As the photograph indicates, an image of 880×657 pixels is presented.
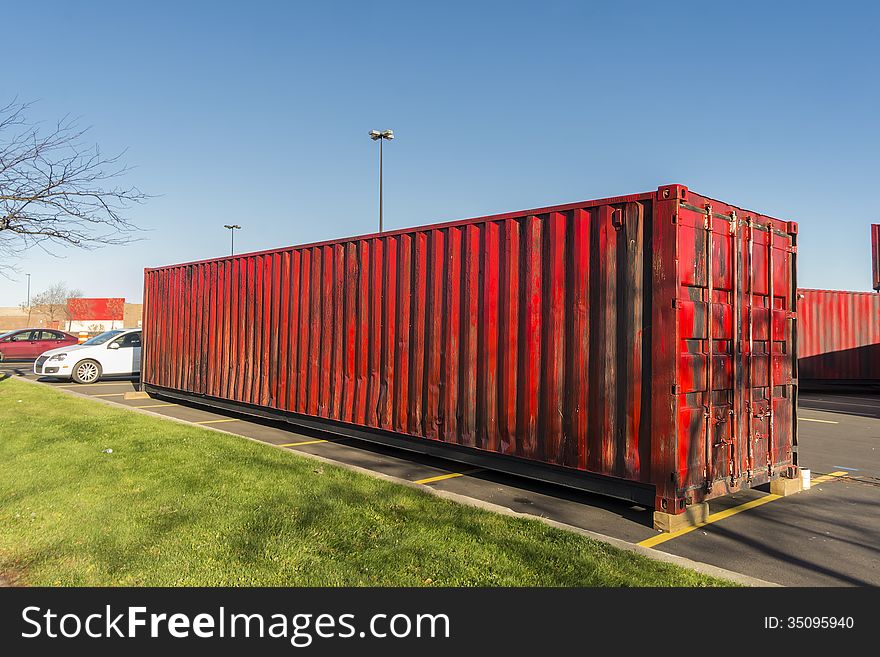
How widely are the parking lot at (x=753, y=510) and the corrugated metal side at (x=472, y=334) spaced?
1.58ft

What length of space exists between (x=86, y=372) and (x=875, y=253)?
30777 millimetres

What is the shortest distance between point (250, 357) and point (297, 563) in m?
7.50

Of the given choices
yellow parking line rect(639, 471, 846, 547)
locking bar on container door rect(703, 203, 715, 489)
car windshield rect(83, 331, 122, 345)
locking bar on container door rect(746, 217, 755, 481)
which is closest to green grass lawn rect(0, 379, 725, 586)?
yellow parking line rect(639, 471, 846, 547)

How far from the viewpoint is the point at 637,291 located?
18.7 ft

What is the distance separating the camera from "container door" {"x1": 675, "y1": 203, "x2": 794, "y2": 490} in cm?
554

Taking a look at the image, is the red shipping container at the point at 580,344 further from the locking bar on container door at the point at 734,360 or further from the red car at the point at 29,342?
the red car at the point at 29,342

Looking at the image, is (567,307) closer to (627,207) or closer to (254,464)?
(627,207)

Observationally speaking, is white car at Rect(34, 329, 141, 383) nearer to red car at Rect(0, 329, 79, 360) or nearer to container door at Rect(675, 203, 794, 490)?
red car at Rect(0, 329, 79, 360)

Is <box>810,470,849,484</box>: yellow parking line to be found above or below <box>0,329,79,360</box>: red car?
below

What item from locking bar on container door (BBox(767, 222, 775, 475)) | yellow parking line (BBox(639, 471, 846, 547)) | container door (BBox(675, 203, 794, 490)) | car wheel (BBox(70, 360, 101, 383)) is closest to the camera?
yellow parking line (BBox(639, 471, 846, 547))

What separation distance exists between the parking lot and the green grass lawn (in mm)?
814

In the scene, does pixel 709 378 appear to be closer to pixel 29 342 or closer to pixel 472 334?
pixel 472 334

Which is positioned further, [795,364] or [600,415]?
[795,364]
